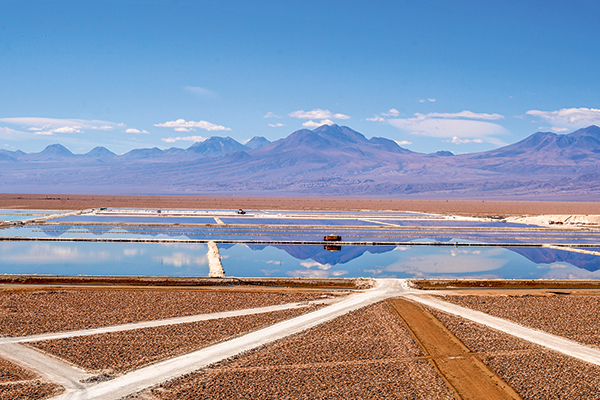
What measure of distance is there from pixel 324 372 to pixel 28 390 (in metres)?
8.70

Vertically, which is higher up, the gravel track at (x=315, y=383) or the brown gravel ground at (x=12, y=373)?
the brown gravel ground at (x=12, y=373)

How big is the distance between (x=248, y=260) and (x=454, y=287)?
49.3ft

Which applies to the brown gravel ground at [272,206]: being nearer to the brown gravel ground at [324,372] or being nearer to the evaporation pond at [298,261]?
the evaporation pond at [298,261]

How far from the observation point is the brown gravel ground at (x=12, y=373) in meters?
15.3

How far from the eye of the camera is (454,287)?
29.1m

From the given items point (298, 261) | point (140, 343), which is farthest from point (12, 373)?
point (298, 261)

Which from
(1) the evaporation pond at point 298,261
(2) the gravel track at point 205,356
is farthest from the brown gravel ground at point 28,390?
(1) the evaporation pond at point 298,261

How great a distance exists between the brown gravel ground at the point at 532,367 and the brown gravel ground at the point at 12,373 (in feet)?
48.5

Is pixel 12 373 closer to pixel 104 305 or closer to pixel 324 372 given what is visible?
pixel 104 305

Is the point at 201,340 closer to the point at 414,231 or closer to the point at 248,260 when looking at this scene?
the point at 248,260

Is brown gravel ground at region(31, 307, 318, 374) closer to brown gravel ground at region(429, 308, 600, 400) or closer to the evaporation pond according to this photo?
brown gravel ground at region(429, 308, 600, 400)

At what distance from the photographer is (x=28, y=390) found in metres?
14.5

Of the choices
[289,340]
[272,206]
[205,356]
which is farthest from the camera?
[272,206]

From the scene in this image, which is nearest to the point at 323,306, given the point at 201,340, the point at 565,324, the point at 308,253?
the point at 201,340
